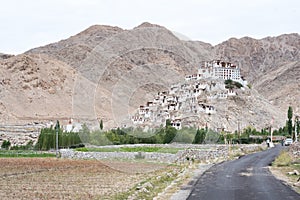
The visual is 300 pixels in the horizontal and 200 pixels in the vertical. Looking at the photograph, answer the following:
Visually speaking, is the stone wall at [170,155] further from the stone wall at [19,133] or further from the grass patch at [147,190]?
the stone wall at [19,133]

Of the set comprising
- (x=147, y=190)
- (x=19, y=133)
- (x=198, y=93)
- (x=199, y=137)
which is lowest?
(x=147, y=190)

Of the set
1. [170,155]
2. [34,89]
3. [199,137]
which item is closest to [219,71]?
[34,89]

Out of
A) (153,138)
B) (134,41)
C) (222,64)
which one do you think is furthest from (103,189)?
(222,64)

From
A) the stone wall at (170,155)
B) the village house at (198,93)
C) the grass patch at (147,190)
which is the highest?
the village house at (198,93)

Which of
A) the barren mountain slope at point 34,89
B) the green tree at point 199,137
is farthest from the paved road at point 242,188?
the barren mountain slope at point 34,89

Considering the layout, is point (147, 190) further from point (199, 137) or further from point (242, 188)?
point (199, 137)

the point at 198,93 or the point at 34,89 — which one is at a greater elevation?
the point at 34,89

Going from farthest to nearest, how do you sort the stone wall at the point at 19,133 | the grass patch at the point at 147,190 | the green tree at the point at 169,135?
the stone wall at the point at 19,133, the green tree at the point at 169,135, the grass patch at the point at 147,190

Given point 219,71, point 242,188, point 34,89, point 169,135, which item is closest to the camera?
point 242,188

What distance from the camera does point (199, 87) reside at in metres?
131

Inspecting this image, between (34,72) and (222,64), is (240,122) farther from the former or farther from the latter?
(34,72)

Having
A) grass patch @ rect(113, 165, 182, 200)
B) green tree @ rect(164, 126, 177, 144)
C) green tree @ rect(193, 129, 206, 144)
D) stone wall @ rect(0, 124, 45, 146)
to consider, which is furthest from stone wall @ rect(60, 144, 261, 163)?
stone wall @ rect(0, 124, 45, 146)

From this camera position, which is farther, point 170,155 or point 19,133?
point 19,133

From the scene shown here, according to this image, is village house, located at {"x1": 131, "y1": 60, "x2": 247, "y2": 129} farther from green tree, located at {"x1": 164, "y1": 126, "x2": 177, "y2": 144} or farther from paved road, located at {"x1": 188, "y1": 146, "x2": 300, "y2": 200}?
paved road, located at {"x1": 188, "y1": 146, "x2": 300, "y2": 200}
